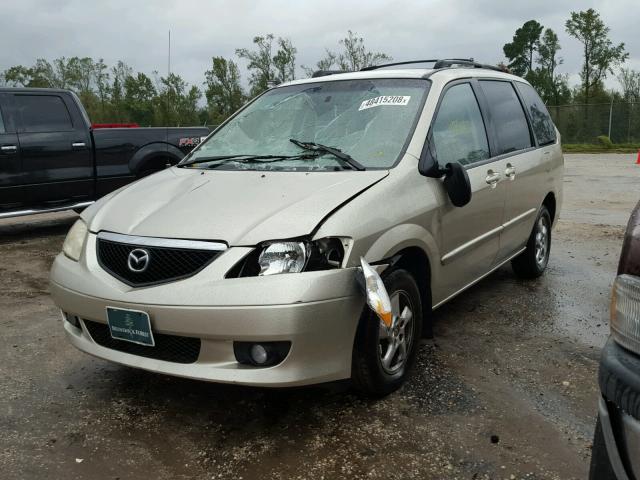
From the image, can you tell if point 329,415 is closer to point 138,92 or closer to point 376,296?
point 376,296

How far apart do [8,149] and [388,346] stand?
6.10 m

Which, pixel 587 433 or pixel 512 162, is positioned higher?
pixel 512 162

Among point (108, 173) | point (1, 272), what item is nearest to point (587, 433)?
point (1, 272)

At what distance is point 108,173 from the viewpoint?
8.24 m

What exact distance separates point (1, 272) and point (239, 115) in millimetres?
3204

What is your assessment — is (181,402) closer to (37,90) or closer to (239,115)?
(239,115)

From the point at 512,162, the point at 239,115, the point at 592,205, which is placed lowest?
the point at 592,205

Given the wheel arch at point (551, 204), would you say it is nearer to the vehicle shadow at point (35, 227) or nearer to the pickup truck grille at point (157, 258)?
the pickup truck grille at point (157, 258)

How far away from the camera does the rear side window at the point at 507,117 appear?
14.7 feet

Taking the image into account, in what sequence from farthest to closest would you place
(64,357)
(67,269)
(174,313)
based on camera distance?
(64,357) → (67,269) → (174,313)

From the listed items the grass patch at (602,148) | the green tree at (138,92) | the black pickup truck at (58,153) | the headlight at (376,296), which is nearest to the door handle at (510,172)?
the headlight at (376,296)

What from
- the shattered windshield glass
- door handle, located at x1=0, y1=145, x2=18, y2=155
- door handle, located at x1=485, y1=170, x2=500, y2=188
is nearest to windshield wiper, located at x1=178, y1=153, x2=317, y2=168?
the shattered windshield glass

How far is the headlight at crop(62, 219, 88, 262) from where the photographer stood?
321cm

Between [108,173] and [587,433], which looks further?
[108,173]
